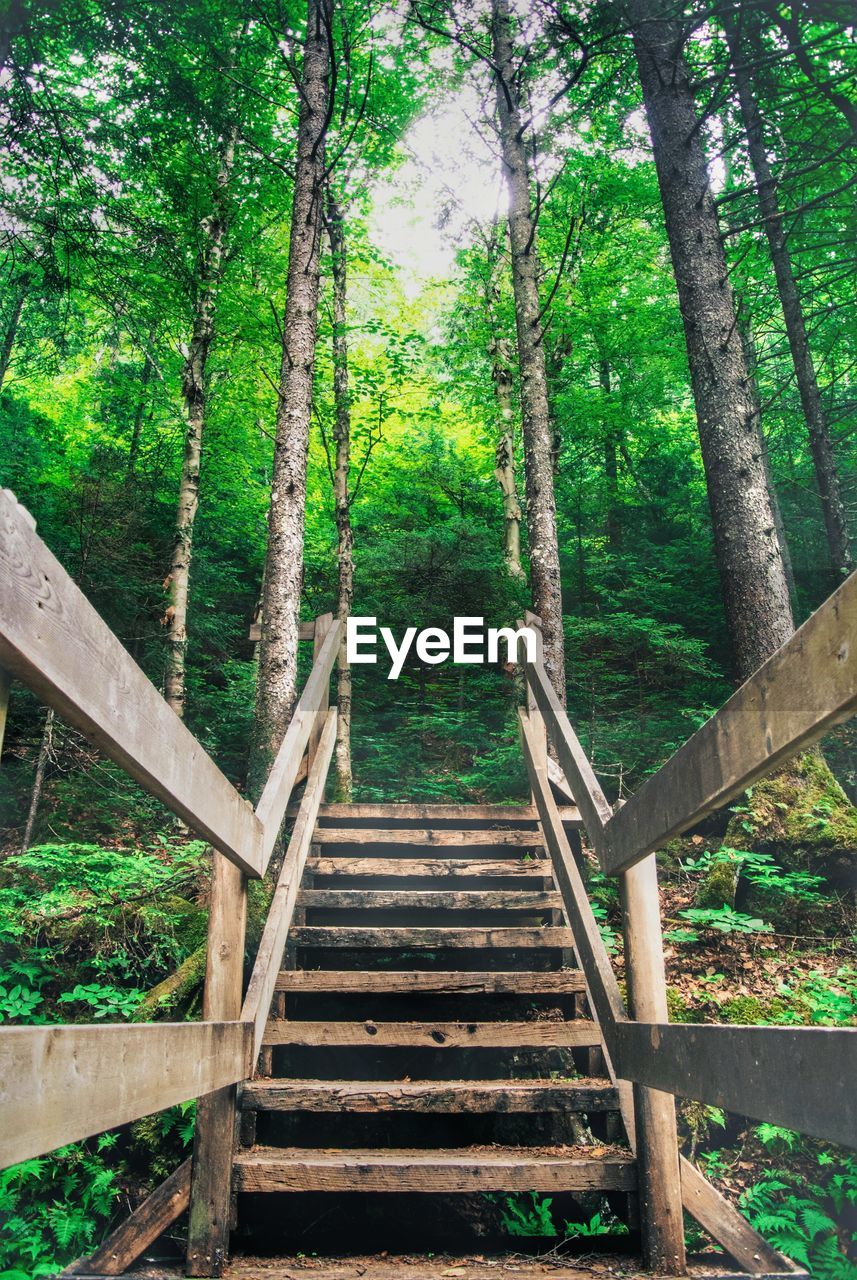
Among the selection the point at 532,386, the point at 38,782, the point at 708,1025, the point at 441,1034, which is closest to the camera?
the point at 708,1025

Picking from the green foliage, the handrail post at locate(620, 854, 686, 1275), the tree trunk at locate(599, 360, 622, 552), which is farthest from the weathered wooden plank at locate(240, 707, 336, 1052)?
the tree trunk at locate(599, 360, 622, 552)

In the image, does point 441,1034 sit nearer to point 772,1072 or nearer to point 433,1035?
point 433,1035

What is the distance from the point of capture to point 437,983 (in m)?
3.54

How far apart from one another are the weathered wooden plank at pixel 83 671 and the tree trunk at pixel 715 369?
428 cm

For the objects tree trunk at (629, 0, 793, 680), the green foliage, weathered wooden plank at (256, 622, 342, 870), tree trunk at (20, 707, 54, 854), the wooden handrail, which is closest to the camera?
the wooden handrail

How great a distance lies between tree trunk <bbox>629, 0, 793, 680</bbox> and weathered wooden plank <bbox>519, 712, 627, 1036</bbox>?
179 cm

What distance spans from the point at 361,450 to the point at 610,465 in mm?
5007

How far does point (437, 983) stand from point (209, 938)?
4.58ft

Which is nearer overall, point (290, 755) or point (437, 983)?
point (437, 983)

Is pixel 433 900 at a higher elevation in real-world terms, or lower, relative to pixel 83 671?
lower

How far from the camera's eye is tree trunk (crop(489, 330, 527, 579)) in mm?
11430

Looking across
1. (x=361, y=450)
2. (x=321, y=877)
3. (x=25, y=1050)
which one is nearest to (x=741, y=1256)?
(x=25, y=1050)

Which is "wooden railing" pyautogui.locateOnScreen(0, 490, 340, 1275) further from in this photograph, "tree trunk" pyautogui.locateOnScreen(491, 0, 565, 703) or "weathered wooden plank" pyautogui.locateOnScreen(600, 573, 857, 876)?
"tree trunk" pyautogui.locateOnScreen(491, 0, 565, 703)

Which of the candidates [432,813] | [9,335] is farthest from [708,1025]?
[9,335]
